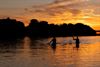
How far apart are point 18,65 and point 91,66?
349 inches

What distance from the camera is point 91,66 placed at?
141ft

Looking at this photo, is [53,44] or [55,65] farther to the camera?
[53,44]

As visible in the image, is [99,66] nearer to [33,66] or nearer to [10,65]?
[33,66]

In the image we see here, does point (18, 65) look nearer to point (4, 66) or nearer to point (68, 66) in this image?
point (4, 66)

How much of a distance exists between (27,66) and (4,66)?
2876 millimetres

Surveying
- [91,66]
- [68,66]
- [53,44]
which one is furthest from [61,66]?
[53,44]

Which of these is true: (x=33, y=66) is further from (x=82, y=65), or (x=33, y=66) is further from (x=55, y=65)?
(x=82, y=65)

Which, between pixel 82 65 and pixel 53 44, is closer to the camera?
pixel 82 65

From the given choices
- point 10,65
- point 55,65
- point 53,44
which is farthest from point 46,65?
point 53,44

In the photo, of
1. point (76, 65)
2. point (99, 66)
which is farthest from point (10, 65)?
point (99, 66)

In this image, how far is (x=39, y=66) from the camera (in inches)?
1710

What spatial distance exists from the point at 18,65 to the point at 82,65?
309 inches

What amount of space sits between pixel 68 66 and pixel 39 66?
351 centimetres

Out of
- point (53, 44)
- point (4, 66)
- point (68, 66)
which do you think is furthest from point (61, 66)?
point (53, 44)
